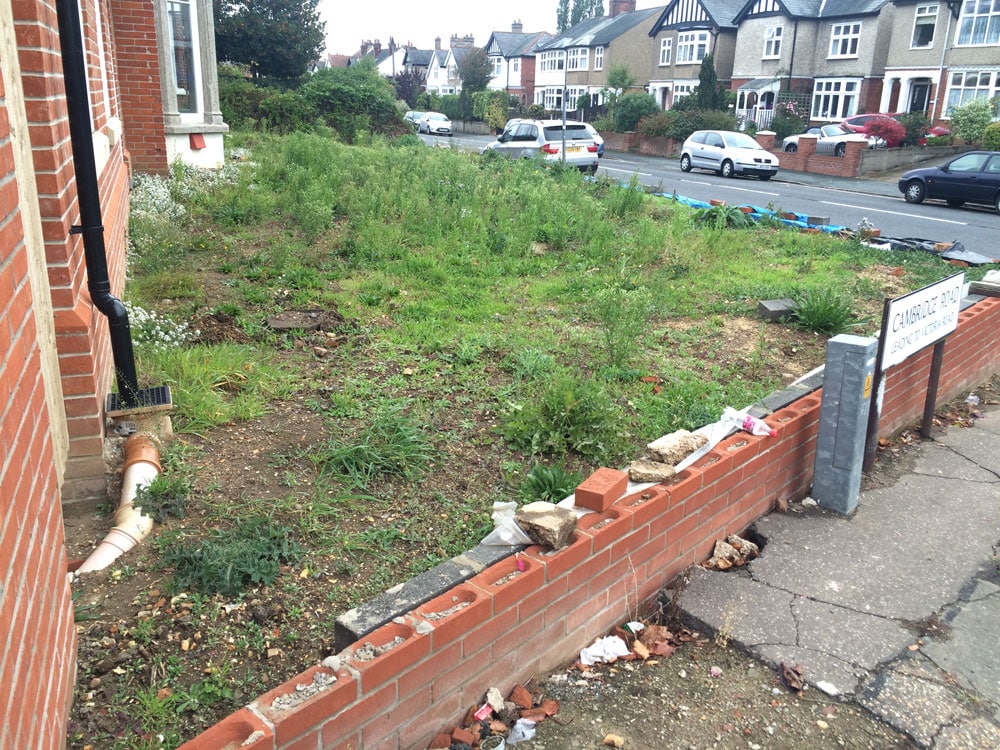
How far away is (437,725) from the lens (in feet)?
8.82

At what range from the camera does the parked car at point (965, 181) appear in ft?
64.1

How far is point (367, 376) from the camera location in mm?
5277

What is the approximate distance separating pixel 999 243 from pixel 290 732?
1617 centimetres

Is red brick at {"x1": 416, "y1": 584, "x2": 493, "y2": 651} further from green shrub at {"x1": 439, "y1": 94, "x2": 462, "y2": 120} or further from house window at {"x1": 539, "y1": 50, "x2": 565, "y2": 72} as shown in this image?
house window at {"x1": 539, "y1": 50, "x2": 565, "y2": 72}

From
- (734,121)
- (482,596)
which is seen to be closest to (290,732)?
(482,596)

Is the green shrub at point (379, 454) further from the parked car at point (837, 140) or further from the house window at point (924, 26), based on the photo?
the house window at point (924, 26)

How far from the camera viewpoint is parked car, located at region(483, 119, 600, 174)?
23.1 m

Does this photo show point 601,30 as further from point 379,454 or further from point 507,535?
point 507,535

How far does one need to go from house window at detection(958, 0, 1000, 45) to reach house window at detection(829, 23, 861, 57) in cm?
602

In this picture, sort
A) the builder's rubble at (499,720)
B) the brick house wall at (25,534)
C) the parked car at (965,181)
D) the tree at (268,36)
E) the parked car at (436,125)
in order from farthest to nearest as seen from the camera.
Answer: the parked car at (436,125) → the tree at (268,36) → the parked car at (965,181) → the builder's rubble at (499,720) → the brick house wall at (25,534)

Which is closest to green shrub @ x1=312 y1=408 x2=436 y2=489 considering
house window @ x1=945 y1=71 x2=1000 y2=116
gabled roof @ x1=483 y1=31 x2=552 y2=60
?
house window @ x1=945 y1=71 x2=1000 y2=116

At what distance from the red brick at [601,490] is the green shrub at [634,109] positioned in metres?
42.4

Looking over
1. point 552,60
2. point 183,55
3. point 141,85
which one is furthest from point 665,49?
point 141,85

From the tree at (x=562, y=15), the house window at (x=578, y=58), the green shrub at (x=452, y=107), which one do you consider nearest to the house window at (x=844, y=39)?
the house window at (x=578, y=58)
